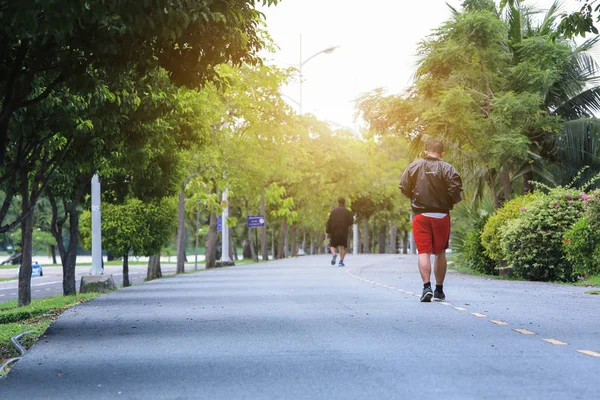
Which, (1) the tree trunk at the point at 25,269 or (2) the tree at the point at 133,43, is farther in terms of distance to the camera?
(1) the tree trunk at the point at 25,269

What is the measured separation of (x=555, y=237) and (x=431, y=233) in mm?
7455

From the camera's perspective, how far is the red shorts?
12.0 metres

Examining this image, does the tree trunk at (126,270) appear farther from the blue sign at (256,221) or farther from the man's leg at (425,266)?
the blue sign at (256,221)

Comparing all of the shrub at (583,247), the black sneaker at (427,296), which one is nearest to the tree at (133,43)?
the black sneaker at (427,296)

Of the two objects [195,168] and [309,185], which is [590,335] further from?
[309,185]

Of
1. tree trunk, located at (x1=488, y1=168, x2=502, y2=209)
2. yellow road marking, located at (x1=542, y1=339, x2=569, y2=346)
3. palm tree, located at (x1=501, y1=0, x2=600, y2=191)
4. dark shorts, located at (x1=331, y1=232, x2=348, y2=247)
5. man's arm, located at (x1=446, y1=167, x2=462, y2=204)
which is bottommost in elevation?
yellow road marking, located at (x1=542, y1=339, x2=569, y2=346)

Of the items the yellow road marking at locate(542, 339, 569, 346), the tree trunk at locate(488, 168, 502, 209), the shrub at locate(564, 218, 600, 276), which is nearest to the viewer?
the yellow road marking at locate(542, 339, 569, 346)

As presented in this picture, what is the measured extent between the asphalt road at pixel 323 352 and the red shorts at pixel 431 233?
0.75 metres

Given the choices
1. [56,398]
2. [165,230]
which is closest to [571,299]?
[56,398]

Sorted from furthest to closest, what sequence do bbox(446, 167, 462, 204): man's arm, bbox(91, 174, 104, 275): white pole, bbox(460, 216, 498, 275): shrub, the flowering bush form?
bbox(460, 216, 498, 275): shrub → bbox(91, 174, 104, 275): white pole → the flowering bush → bbox(446, 167, 462, 204): man's arm

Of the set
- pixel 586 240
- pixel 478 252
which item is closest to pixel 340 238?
pixel 478 252

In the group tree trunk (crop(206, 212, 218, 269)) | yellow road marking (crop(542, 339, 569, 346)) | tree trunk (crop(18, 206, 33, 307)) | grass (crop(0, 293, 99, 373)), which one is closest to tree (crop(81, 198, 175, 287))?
tree trunk (crop(18, 206, 33, 307))

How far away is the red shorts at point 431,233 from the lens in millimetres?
11984

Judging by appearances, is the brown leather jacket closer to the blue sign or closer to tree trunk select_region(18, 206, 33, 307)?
tree trunk select_region(18, 206, 33, 307)
